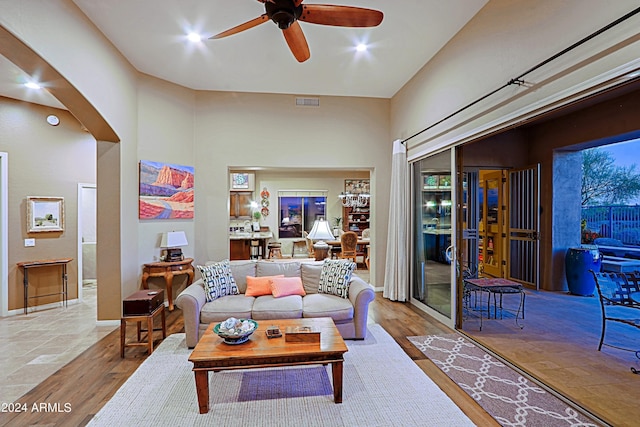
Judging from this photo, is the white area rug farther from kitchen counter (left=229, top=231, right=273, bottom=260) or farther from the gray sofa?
kitchen counter (left=229, top=231, right=273, bottom=260)

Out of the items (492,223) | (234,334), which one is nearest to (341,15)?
(234,334)

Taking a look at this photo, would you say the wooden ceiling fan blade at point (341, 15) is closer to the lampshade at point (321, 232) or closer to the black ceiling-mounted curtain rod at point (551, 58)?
the black ceiling-mounted curtain rod at point (551, 58)

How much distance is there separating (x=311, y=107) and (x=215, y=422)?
16.7ft

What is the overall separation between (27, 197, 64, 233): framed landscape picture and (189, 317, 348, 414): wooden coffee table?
167 inches

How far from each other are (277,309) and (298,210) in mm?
7715

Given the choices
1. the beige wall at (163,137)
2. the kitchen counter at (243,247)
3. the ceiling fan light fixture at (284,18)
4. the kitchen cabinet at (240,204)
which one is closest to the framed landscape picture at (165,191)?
the beige wall at (163,137)

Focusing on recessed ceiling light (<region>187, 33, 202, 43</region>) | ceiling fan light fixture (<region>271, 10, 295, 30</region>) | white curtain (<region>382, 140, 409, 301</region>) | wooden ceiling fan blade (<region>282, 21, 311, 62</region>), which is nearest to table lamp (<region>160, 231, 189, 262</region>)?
recessed ceiling light (<region>187, 33, 202, 43</region>)

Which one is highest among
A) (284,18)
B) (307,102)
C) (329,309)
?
(307,102)

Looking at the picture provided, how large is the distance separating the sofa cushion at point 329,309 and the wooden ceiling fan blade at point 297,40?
2.67 m

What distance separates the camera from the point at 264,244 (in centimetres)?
992

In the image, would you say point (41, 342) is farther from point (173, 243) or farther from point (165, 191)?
point (165, 191)

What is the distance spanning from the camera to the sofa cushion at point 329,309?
11.6 feet

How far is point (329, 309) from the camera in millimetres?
3568

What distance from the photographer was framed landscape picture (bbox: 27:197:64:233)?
4926mm
